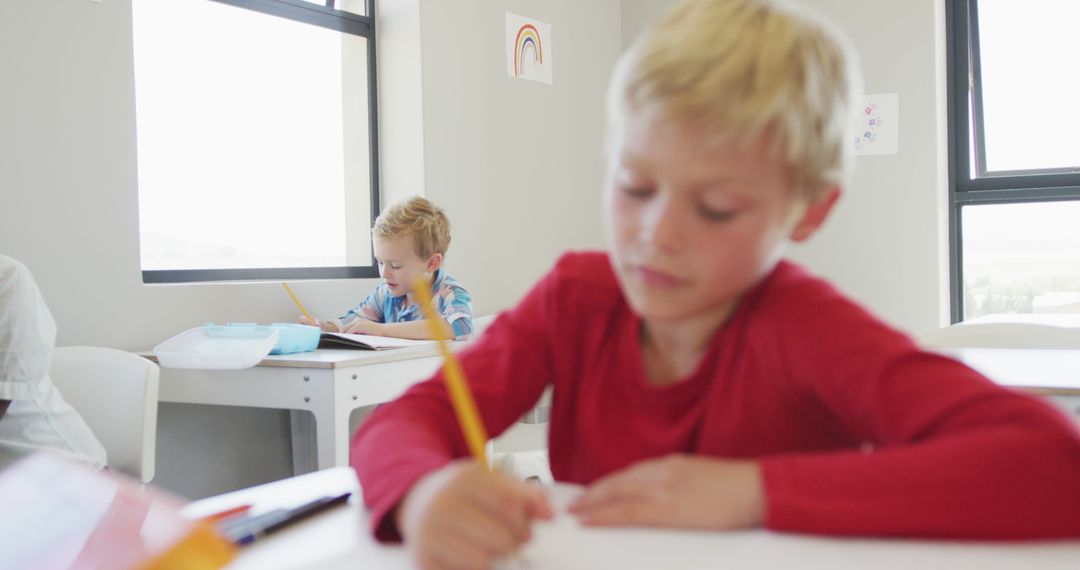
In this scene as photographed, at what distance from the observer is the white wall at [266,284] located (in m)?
2.42

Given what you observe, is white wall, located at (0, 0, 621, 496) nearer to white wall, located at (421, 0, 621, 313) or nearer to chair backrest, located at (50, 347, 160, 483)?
Answer: white wall, located at (421, 0, 621, 313)

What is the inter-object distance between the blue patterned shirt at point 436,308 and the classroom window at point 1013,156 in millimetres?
2247

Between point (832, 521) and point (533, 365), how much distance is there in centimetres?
34

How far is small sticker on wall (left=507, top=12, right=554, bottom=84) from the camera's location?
387 centimetres

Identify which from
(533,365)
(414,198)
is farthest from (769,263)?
(414,198)

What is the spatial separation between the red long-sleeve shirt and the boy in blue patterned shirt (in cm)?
199

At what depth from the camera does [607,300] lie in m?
0.86

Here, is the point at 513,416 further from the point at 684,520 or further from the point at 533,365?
the point at 684,520

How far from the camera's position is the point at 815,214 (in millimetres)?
757

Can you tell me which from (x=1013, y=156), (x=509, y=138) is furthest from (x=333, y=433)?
(x=1013, y=156)

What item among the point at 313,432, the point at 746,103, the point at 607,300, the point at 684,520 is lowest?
the point at 313,432

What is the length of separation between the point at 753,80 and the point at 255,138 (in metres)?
2.75

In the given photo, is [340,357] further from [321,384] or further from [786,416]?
[786,416]

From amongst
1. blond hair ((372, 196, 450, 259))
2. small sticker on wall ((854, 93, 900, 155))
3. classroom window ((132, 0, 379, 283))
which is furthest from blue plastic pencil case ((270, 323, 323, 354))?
small sticker on wall ((854, 93, 900, 155))
